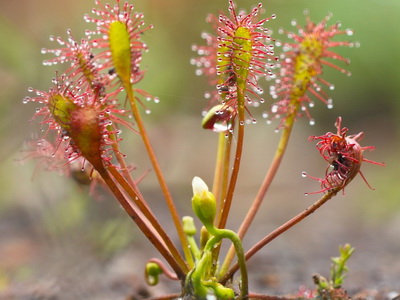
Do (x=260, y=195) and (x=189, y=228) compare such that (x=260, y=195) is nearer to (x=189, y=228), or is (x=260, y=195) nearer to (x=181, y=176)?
(x=189, y=228)

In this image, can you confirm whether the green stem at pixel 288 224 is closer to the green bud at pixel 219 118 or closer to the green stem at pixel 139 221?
the green stem at pixel 139 221

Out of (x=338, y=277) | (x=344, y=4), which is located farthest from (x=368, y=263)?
(x=344, y=4)

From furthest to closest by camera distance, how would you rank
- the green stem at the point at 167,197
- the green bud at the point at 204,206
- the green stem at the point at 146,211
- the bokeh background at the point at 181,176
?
the bokeh background at the point at 181,176 < the green stem at the point at 167,197 < the green stem at the point at 146,211 < the green bud at the point at 204,206

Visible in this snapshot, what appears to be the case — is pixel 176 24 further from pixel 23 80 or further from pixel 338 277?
pixel 338 277

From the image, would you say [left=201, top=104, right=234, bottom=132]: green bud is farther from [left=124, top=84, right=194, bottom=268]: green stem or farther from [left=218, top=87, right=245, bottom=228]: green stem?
[left=124, top=84, right=194, bottom=268]: green stem

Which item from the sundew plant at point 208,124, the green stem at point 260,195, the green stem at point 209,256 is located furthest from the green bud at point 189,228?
the green stem at point 209,256
